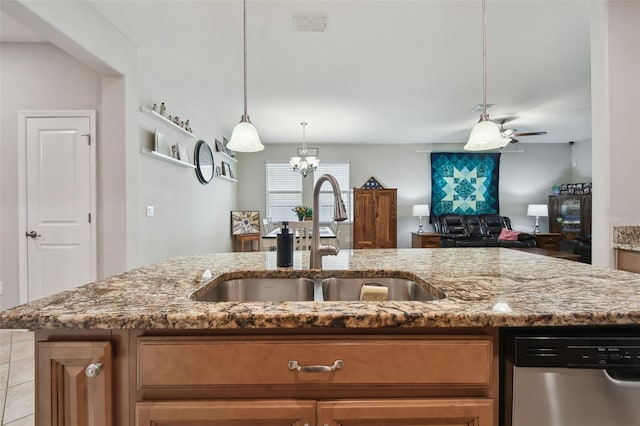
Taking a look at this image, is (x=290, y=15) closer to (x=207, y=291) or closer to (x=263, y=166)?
(x=207, y=291)

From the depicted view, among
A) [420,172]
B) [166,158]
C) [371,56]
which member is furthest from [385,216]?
[166,158]

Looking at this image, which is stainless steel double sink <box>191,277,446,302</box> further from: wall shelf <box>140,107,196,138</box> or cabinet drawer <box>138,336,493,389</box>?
wall shelf <box>140,107,196,138</box>

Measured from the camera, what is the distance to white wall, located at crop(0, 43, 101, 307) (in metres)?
2.89

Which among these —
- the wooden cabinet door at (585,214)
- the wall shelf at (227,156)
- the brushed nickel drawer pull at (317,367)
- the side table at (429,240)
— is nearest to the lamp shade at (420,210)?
the side table at (429,240)

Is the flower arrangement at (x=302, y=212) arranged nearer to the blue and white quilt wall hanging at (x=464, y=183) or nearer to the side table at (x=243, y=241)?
the side table at (x=243, y=241)

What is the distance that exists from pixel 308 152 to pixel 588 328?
4.85 m

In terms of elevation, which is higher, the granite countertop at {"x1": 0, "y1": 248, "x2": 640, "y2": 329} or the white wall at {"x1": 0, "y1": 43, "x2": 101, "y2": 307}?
the white wall at {"x1": 0, "y1": 43, "x2": 101, "y2": 307}

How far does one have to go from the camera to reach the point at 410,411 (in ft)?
2.48

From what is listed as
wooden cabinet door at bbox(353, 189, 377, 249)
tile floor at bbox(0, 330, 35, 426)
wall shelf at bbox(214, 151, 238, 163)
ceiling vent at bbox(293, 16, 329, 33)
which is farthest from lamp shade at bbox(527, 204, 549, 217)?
tile floor at bbox(0, 330, 35, 426)

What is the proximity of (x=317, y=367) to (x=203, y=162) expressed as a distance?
14.6ft

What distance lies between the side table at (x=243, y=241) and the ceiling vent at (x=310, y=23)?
168 inches

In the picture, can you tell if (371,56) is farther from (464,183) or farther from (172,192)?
(464,183)

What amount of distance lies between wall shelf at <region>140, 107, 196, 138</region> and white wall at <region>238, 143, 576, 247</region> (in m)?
3.04

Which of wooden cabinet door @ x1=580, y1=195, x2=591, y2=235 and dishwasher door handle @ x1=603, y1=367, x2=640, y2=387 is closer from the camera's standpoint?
dishwasher door handle @ x1=603, y1=367, x2=640, y2=387
